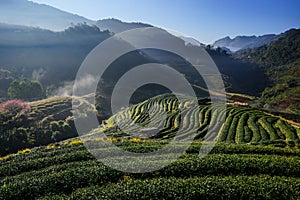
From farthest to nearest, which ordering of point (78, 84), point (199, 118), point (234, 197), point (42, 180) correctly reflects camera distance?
1. point (78, 84)
2. point (199, 118)
3. point (42, 180)
4. point (234, 197)

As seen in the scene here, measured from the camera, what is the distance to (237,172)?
23.9 metres

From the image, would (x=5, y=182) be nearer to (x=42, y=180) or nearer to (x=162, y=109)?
(x=42, y=180)

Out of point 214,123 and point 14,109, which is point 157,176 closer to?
point 214,123

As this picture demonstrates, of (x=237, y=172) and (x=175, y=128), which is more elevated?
(x=237, y=172)

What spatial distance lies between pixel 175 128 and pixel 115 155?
1472 inches

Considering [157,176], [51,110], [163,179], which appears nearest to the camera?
[163,179]

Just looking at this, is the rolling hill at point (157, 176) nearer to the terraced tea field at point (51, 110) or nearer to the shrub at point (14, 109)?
the shrub at point (14, 109)

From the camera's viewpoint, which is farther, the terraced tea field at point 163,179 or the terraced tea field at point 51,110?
the terraced tea field at point 51,110

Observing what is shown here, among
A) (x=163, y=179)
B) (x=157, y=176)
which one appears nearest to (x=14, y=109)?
(x=157, y=176)

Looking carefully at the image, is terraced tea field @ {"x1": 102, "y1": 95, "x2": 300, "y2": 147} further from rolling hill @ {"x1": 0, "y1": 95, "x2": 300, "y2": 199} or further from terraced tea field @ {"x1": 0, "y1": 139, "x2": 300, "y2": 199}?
terraced tea field @ {"x1": 0, "y1": 139, "x2": 300, "y2": 199}

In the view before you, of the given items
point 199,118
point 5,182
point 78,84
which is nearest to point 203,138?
point 199,118

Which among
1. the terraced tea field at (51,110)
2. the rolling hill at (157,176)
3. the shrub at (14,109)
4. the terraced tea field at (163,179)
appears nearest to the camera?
the terraced tea field at (163,179)

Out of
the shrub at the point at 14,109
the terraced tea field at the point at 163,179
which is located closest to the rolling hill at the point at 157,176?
the terraced tea field at the point at 163,179

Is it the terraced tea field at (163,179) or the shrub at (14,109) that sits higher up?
the terraced tea field at (163,179)
